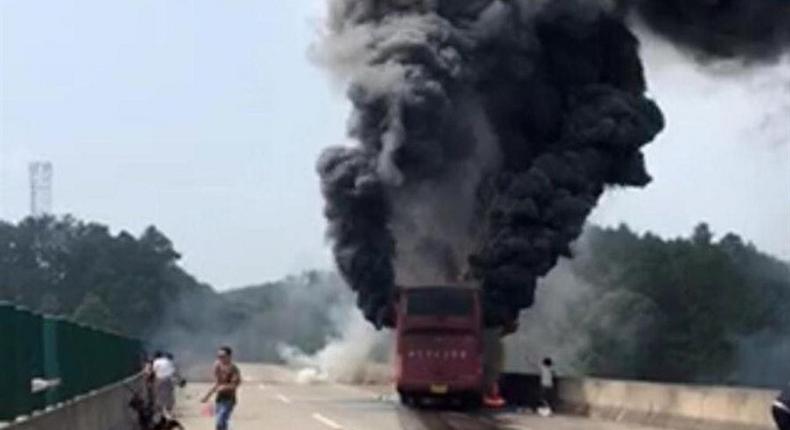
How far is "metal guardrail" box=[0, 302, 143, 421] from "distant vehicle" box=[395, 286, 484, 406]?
14687 millimetres

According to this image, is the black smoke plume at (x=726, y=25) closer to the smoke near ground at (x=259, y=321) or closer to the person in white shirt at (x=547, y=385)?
the person in white shirt at (x=547, y=385)

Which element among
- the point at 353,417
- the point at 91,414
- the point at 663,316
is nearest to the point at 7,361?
the point at 91,414

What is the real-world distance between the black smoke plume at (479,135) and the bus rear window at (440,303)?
230 inches

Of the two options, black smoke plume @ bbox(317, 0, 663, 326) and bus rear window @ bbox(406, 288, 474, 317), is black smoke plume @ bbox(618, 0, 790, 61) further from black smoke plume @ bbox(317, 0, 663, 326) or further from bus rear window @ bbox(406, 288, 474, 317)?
bus rear window @ bbox(406, 288, 474, 317)

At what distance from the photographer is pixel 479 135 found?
54.2 m

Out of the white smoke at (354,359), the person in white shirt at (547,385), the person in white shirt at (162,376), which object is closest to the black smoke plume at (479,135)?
the person in white shirt at (547,385)

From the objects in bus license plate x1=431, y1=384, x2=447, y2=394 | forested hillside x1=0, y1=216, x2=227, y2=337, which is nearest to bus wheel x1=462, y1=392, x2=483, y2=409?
bus license plate x1=431, y1=384, x2=447, y2=394

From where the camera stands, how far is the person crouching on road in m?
11.5

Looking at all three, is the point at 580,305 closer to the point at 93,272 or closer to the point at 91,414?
the point at 93,272

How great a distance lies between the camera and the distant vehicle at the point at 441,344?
43594 millimetres

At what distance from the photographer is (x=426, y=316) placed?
43.8m

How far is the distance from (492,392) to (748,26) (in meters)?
13.5

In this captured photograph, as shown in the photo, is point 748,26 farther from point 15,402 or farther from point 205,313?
point 205,313

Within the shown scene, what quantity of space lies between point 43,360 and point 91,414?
3.85 meters
